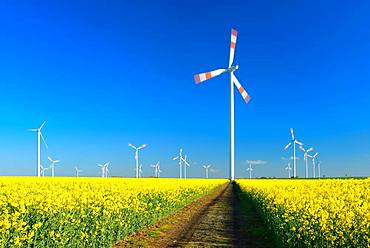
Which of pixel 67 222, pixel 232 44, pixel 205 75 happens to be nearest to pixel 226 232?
pixel 67 222

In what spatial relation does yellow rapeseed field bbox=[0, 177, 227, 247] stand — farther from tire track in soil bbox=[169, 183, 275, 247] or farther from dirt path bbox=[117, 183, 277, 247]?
tire track in soil bbox=[169, 183, 275, 247]

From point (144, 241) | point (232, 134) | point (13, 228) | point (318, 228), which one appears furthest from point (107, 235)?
point (232, 134)

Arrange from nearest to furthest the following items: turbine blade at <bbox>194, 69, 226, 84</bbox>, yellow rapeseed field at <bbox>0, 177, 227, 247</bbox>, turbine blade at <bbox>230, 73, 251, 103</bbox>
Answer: yellow rapeseed field at <bbox>0, 177, 227, 247</bbox>
turbine blade at <bbox>194, 69, 226, 84</bbox>
turbine blade at <bbox>230, 73, 251, 103</bbox>

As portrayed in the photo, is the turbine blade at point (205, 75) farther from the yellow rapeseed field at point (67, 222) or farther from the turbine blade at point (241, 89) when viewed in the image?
the yellow rapeseed field at point (67, 222)

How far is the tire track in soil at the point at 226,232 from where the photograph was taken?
1747 centimetres

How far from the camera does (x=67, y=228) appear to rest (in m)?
12.4

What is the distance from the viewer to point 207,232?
20.3m

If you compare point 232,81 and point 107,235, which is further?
point 232,81

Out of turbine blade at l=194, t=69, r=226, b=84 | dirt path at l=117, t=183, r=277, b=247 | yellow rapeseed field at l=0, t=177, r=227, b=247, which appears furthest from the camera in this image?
turbine blade at l=194, t=69, r=226, b=84

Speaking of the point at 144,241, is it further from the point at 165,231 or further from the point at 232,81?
the point at 232,81

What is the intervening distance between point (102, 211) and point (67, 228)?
299 cm

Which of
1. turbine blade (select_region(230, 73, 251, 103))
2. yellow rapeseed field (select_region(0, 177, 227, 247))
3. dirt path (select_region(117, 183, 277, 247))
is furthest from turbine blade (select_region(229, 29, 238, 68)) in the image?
yellow rapeseed field (select_region(0, 177, 227, 247))

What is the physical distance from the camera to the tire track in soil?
17.5m

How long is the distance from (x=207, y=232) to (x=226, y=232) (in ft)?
3.37
